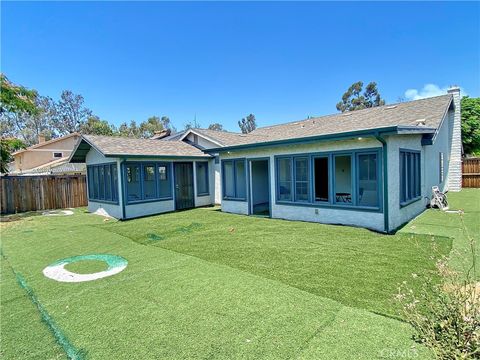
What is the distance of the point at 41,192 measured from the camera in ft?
49.0

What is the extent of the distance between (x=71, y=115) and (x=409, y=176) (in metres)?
51.6

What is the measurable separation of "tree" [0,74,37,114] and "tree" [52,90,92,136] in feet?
112

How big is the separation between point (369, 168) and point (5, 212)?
17013 mm

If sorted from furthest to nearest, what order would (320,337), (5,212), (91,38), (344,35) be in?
(344,35) → (91,38) → (5,212) → (320,337)

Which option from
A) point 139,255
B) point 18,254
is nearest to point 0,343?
point 139,255

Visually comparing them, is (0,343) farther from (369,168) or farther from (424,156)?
(424,156)

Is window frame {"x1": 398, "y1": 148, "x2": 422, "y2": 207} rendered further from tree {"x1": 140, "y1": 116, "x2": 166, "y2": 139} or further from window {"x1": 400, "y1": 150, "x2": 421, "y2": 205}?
tree {"x1": 140, "y1": 116, "x2": 166, "y2": 139}

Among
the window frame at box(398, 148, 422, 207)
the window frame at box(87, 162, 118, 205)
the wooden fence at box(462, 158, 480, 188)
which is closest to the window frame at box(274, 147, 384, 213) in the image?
the window frame at box(398, 148, 422, 207)

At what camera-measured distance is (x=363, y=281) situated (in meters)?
4.48

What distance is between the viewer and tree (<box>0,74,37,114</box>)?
46.2 ft

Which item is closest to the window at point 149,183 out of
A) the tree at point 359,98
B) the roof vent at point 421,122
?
the roof vent at point 421,122

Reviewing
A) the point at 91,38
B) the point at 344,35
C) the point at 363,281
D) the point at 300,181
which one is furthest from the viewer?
the point at 344,35

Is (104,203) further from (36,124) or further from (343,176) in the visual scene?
(36,124)

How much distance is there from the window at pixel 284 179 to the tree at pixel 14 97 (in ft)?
47.4
